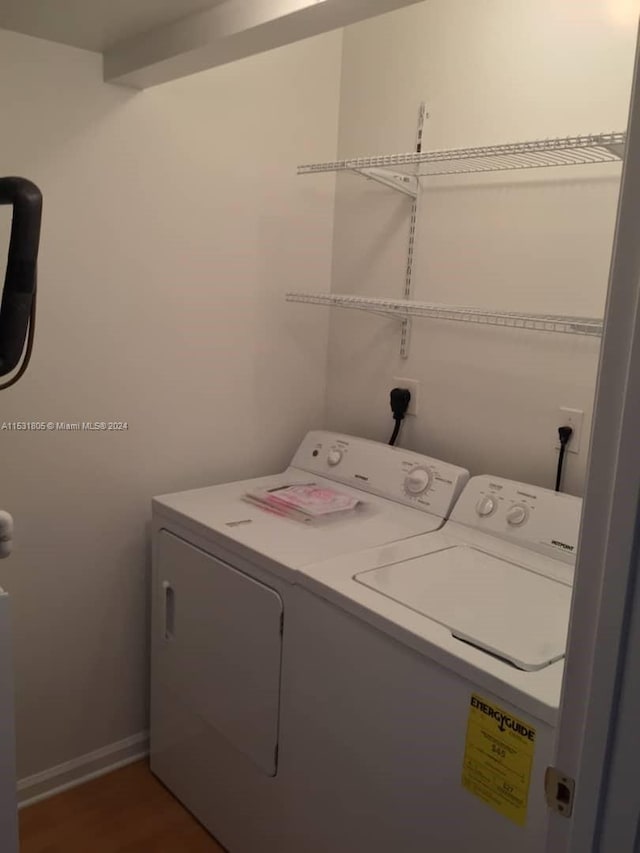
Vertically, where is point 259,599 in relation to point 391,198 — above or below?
below

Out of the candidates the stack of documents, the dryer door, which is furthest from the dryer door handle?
the stack of documents

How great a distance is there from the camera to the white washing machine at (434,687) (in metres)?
1.22

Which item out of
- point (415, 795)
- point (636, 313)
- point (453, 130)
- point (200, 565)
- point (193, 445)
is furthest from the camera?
point (193, 445)

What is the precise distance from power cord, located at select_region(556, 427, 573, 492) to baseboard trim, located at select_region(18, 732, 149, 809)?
1.57 meters

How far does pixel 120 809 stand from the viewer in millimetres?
2102

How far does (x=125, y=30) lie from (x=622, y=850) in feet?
6.12

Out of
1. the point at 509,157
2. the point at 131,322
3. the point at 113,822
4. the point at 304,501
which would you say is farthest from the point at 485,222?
the point at 113,822

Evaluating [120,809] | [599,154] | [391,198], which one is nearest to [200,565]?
[120,809]

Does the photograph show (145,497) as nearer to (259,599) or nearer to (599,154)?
(259,599)

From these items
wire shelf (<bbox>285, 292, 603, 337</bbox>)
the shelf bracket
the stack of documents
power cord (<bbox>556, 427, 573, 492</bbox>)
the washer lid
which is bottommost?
the washer lid

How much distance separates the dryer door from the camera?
5.68ft

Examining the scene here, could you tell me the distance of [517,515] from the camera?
1803mm

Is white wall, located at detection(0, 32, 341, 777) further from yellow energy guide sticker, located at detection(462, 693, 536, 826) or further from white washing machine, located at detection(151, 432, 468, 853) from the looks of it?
yellow energy guide sticker, located at detection(462, 693, 536, 826)

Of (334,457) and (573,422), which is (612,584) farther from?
(334,457)
